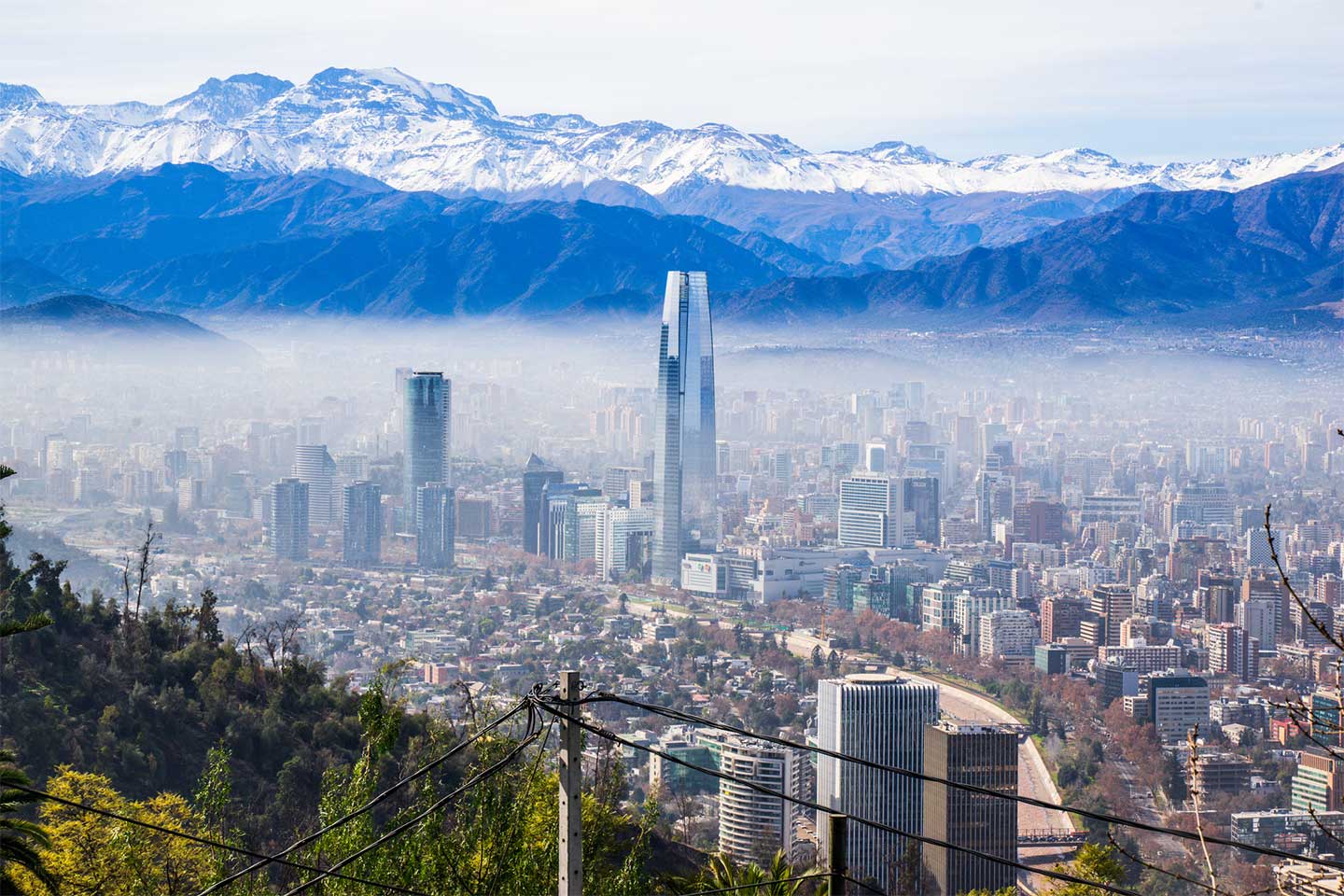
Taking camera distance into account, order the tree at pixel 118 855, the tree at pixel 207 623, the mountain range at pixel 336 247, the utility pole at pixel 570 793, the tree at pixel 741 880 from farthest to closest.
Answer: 1. the mountain range at pixel 336 247
2. the tree at pixel 207 623
3. the tree at pixel 118 855
4. the tree at pixel 741 880
5. the utility pole at pixel 570 793

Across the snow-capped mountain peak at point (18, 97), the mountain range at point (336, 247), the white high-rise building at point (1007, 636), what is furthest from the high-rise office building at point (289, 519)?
the snow-capped mountain peak at point (18, 97)

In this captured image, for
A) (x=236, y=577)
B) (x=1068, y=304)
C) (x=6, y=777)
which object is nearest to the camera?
(x=6, y=777)

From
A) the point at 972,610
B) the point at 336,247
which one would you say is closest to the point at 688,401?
the point at 972,610

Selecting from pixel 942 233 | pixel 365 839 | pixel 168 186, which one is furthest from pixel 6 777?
pixel 942 233

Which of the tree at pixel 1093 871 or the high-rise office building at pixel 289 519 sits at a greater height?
the tree at pixel 1093 871

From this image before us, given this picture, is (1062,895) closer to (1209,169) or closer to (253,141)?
A: (253,141)

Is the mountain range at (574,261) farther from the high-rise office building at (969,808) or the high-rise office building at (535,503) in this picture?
the high-rise office building at (969,808)
